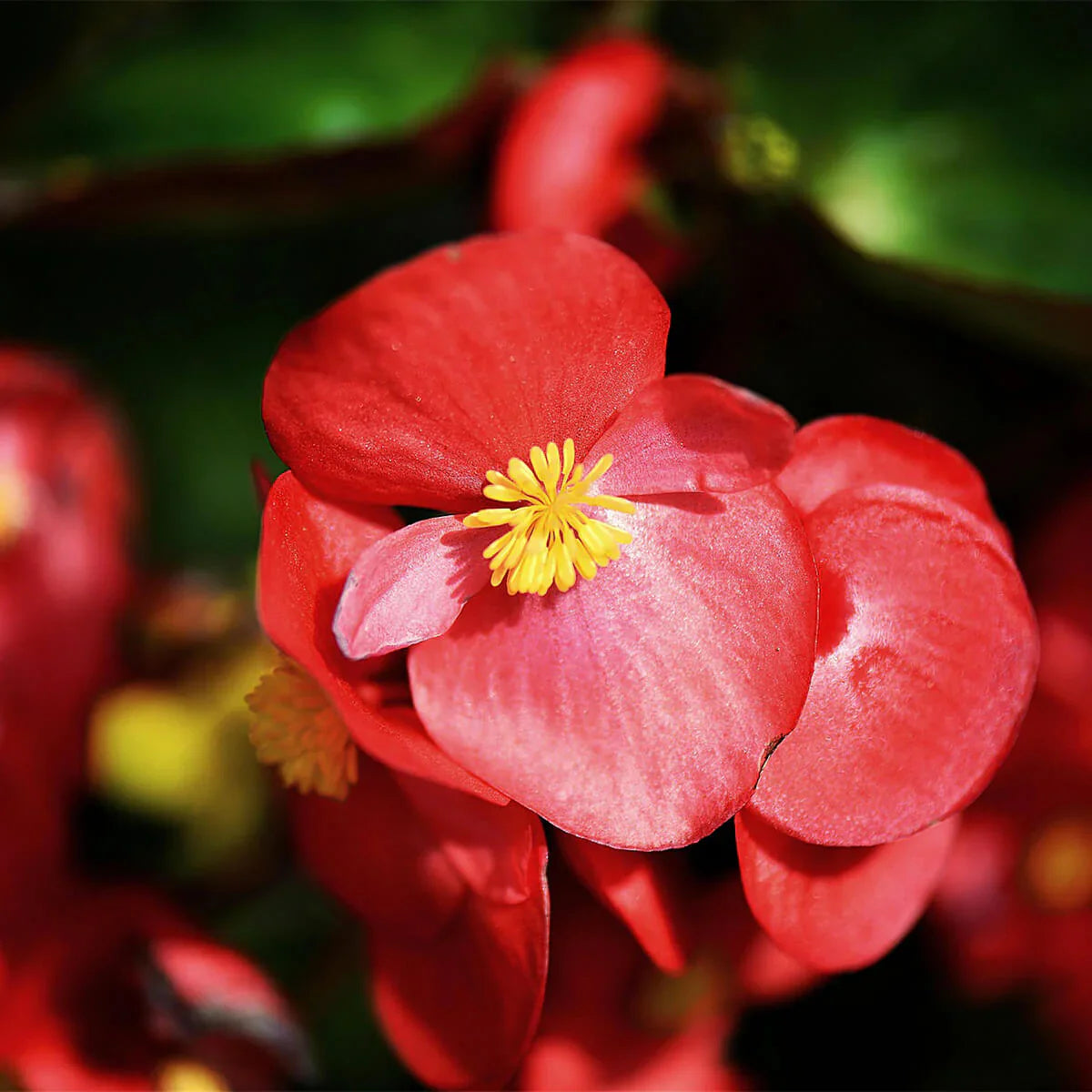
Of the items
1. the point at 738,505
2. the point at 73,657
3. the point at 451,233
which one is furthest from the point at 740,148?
the point at 73,657

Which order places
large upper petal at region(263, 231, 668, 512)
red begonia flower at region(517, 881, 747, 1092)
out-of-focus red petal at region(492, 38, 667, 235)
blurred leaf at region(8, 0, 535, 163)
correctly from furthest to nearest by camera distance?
blurred leaf at region(8, 0, 535, 163) < out-of-focus red petal at region(492, 38, 667, 235) < red begonia flower at region(517, 881, 747, 1092) < large upper petal at region(263, 231, 668, 512)

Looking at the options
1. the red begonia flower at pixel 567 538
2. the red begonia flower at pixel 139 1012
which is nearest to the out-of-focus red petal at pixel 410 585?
the red begonia flower at pixel 567 538

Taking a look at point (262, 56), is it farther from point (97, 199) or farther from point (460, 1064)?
point (460, 1064)

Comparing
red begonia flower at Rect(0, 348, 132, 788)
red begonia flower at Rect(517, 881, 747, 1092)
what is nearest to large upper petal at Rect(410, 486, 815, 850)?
red begonia flower at Rect(517, 881, 747, 1092)

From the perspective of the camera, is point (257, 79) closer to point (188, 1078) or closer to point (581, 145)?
point (581, 145)

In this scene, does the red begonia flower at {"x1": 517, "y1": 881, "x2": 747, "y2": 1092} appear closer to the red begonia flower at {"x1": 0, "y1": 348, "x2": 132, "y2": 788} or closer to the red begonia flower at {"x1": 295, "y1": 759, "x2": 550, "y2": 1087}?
the red begonia flower at {"x1": 295, "y1": 759, "x2": 550, "y2": 1087}

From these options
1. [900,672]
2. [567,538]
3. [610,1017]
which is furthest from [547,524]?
[610,1017]

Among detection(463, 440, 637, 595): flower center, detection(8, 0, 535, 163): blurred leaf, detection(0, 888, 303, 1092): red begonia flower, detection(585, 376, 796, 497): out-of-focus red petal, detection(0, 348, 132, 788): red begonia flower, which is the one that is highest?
detection(585, 376, 796, 497): out-of-focus red petal
